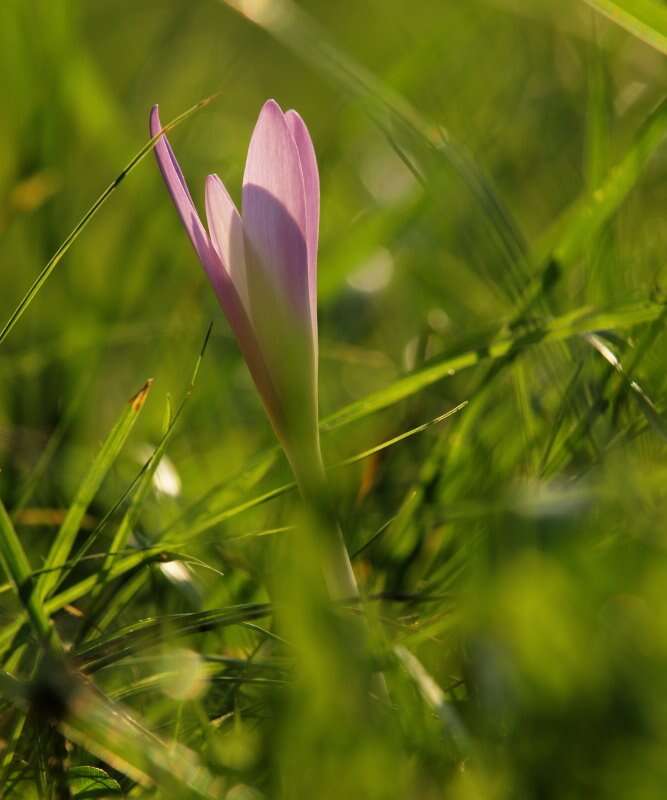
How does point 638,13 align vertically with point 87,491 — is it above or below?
above

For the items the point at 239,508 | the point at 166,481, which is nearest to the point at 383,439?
the point at 166,481

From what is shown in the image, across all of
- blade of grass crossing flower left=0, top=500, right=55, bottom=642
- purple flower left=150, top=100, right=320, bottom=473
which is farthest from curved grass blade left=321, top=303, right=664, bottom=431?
blade of grass crossing flower left=0, top=500, right=55, bottom=642

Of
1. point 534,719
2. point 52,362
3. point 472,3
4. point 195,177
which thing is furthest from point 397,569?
point 472,3

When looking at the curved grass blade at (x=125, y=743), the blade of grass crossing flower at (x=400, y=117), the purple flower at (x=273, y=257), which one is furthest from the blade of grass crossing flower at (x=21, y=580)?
the blade of grass crossing flower at (x=400, y=117)

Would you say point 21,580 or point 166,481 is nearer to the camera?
point 21,580

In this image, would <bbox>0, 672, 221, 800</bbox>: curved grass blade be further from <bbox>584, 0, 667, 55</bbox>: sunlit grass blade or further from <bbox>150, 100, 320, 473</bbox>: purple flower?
<bbox>584, 0, 667, 55</bbox>: sunlit grass blade

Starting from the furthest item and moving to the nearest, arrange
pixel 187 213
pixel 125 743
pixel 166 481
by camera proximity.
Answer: pixel 166 481 → pixel 187 213 → pixel 125 743

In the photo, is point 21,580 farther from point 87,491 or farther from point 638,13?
point 638,13
